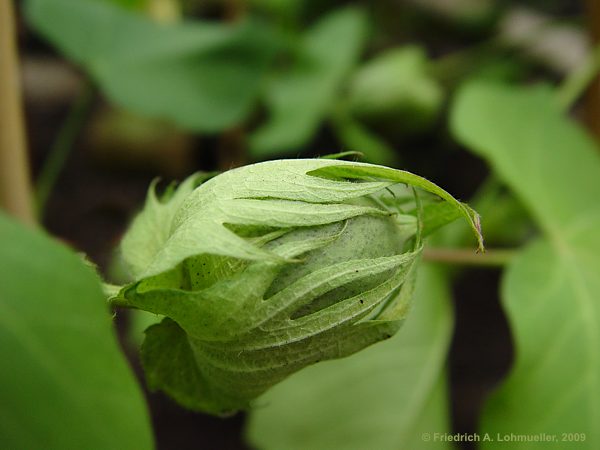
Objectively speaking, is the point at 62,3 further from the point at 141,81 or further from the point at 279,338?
the point at 279,338

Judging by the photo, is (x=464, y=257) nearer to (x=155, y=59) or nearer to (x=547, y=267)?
(x=547, y=267)

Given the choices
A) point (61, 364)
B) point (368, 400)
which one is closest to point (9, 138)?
point (61, 364)

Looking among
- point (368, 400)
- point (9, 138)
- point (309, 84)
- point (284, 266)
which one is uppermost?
point (284, 266)

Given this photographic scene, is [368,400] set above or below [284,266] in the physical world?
below

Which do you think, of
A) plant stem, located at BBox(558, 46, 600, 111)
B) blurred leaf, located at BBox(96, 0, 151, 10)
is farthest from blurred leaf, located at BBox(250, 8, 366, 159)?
plant stem, located at BBox(558, 46, 600, 111)

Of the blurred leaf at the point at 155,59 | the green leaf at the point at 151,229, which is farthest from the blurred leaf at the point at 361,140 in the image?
the green leaf at the point at 151,229

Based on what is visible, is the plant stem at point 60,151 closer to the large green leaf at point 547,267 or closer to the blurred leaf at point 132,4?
the blurred leaf at point 132,4
